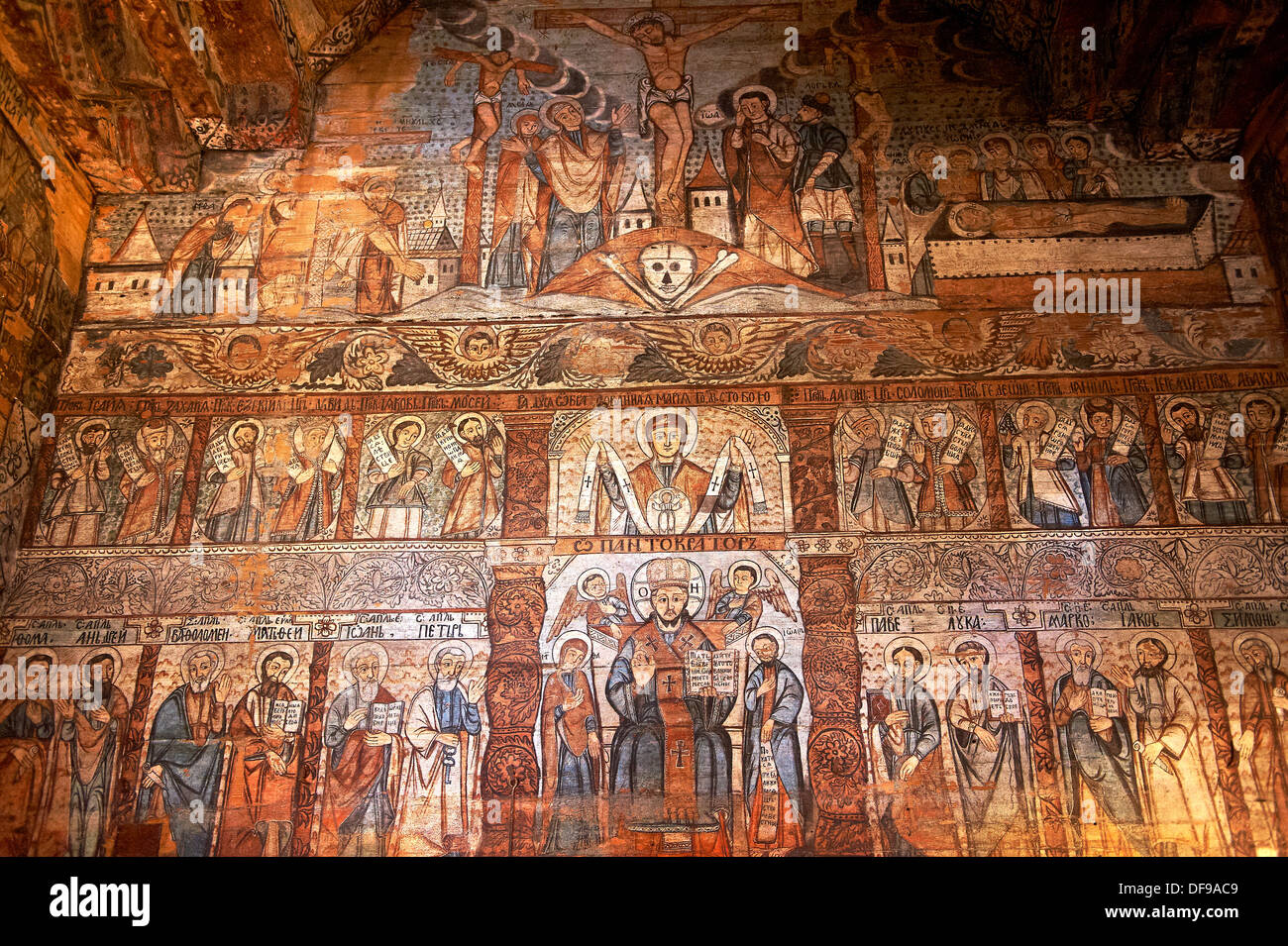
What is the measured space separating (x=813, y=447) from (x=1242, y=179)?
4.27 m

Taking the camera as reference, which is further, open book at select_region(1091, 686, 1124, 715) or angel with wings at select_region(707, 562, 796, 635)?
angel with wings at select_region(707, 562, 796, 635)

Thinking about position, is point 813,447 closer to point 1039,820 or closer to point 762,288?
point 762,288

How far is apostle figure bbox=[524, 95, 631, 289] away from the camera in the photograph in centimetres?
992

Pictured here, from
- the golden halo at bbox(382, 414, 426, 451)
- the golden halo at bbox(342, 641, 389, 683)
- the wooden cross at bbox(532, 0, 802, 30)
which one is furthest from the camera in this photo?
the wooden cross at bbox(532, 0, 802, 30)

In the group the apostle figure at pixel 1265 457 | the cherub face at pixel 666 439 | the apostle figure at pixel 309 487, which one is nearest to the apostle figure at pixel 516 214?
the cherub face at pixel 666 439

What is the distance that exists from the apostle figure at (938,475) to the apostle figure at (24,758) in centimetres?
621

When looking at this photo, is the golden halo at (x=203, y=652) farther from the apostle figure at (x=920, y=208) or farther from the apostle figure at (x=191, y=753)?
the apostle figure at (x=920, y=208)

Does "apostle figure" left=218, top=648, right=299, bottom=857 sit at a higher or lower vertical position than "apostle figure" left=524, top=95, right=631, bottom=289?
lower

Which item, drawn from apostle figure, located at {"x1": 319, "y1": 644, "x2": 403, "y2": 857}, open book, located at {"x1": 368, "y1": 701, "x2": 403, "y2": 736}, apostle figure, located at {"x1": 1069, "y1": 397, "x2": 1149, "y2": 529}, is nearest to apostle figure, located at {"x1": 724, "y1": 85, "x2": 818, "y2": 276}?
apostle figure, located at {"x1": 1069, "y1": 397, "x2": 1149, "y2": 529}

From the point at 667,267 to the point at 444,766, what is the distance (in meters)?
4.24

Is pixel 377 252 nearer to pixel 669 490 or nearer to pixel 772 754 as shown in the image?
pixel 669 490

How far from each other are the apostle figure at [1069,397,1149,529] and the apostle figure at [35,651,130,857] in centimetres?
695

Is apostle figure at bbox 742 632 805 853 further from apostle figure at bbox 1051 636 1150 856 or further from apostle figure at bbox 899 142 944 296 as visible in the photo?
apostle figure at bbox 899 142 944 296

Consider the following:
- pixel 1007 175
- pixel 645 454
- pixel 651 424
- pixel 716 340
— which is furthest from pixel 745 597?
pixel 1007 175
